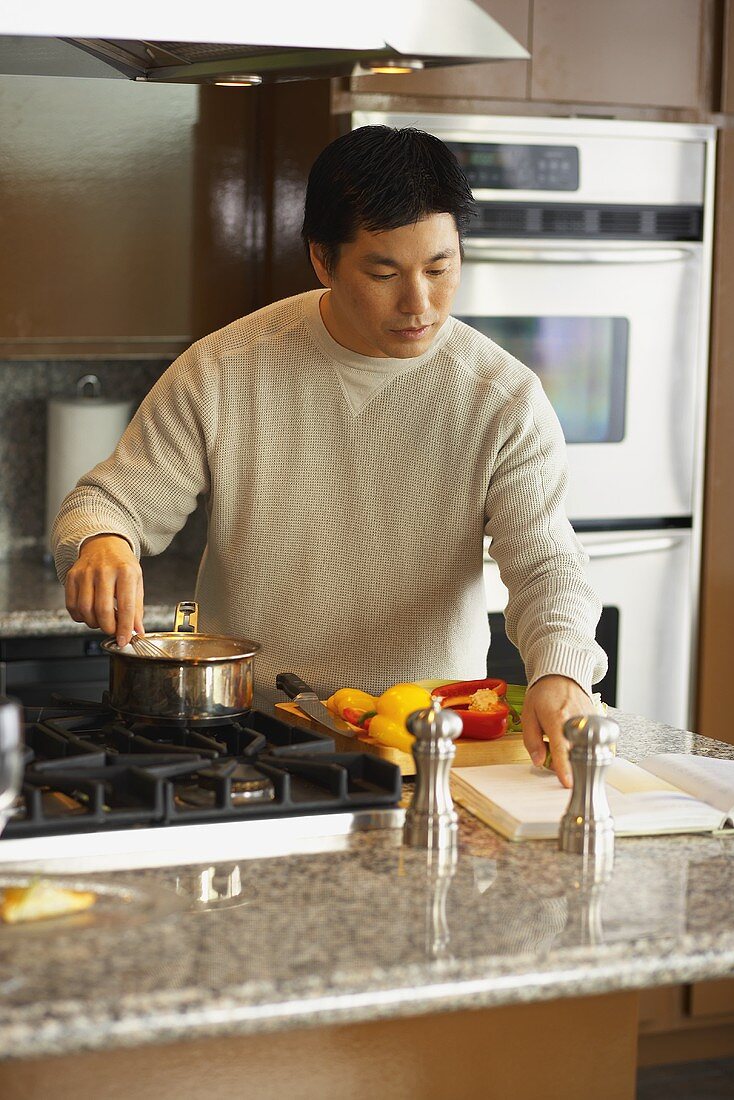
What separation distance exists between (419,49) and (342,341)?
0.65 m

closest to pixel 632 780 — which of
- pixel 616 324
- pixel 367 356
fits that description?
pixel 367 356

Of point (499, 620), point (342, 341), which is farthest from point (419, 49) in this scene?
point (499, 620)

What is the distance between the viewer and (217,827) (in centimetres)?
141

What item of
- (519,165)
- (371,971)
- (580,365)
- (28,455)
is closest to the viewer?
(371,971)

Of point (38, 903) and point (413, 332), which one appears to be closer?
point (38, 903)

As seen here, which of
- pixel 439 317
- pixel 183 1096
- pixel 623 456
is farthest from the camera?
pixel 623 456

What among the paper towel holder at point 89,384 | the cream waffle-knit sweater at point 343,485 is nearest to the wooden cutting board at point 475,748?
the cream waffle-knit sweater at point 343,485

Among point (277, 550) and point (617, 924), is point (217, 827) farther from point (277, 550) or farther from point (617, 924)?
point (277, 550)

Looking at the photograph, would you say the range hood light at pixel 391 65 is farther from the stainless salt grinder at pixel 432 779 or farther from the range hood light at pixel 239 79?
the stainless salt grinder at pixel 432 779

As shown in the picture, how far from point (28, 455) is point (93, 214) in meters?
0.70

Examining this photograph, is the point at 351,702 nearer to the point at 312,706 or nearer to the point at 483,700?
the point at 312,706

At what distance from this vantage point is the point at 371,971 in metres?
1.11

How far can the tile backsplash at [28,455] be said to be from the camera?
355 cm

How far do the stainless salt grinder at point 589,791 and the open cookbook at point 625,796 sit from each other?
0.12ft
